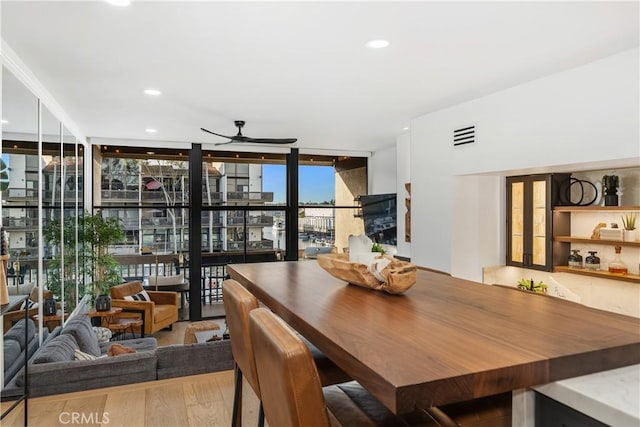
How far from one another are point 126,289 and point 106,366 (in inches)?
132

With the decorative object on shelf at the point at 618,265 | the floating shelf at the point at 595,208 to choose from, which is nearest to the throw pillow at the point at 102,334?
the floating shelf at the point at 595,208

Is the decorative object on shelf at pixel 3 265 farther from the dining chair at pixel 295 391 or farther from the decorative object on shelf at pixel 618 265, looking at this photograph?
the decorative object on shelf at pixel 618 265

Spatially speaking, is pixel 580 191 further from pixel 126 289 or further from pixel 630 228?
pixel 126 289

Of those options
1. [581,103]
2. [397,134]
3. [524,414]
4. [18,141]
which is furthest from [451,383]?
[397,134]

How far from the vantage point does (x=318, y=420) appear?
1.04m

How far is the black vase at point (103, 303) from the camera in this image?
226 inches

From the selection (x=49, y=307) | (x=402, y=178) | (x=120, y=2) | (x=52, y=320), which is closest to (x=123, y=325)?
(x=52, y=320)

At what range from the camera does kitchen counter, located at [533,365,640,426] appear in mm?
870

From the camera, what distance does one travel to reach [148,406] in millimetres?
3188

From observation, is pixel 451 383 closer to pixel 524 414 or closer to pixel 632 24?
pixel 524 414

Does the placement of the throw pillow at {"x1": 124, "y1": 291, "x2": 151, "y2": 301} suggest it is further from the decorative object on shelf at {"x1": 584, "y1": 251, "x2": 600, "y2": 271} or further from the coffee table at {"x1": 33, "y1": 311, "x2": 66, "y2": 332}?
the decorative object on shelf at {"x1": 584, "y1": 251, "x2": 600, "y2": 271}

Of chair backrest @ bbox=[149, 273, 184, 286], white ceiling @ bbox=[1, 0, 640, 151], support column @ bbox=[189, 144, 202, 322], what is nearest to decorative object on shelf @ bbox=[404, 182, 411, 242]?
white ceiling @ bbox=[1, 0, 640, 151]

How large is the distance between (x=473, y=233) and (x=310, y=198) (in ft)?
11.9

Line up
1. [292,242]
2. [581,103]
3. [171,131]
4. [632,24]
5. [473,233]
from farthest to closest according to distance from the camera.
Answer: [292,242]
[171,131]
[473,233]
[581,103]
[632,24]
